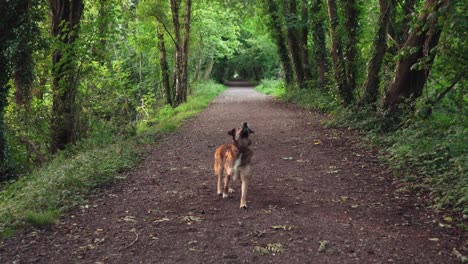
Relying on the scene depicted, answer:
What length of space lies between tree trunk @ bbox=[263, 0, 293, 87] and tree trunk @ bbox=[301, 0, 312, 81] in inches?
66.1

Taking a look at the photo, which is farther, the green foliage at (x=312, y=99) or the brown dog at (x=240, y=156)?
the green foliage at (x=312, y=99)

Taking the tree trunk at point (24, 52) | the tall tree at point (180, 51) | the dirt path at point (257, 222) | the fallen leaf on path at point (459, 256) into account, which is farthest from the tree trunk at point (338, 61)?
the fallen leaf on path at point (459, 256)

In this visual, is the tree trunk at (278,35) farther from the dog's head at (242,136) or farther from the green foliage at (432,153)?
the dog's head at (242,136)

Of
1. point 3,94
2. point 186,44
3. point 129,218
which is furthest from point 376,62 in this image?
point 186,44

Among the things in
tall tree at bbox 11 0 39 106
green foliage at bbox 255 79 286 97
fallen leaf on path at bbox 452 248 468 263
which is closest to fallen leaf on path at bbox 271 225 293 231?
fallen leaf on path at bbox 452 248 468 263

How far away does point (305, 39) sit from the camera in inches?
899

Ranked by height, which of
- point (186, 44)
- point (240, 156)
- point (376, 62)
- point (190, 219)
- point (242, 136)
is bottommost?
point (190, 219)

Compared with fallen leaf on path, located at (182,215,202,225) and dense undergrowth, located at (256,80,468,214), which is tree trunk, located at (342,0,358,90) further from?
fallen leaf on path, located at (182,215,202,225)

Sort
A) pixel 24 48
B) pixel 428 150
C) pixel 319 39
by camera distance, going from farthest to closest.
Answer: pixel 319 39, pixel 24 48, pixel 428 150

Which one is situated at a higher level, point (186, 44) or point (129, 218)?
point (186, 44)

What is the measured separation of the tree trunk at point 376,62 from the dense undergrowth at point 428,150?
0.72 meters

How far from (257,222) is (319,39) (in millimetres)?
16434

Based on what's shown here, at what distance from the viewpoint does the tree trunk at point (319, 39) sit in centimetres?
1920

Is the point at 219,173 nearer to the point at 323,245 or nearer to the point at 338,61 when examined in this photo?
the point at 323,245
